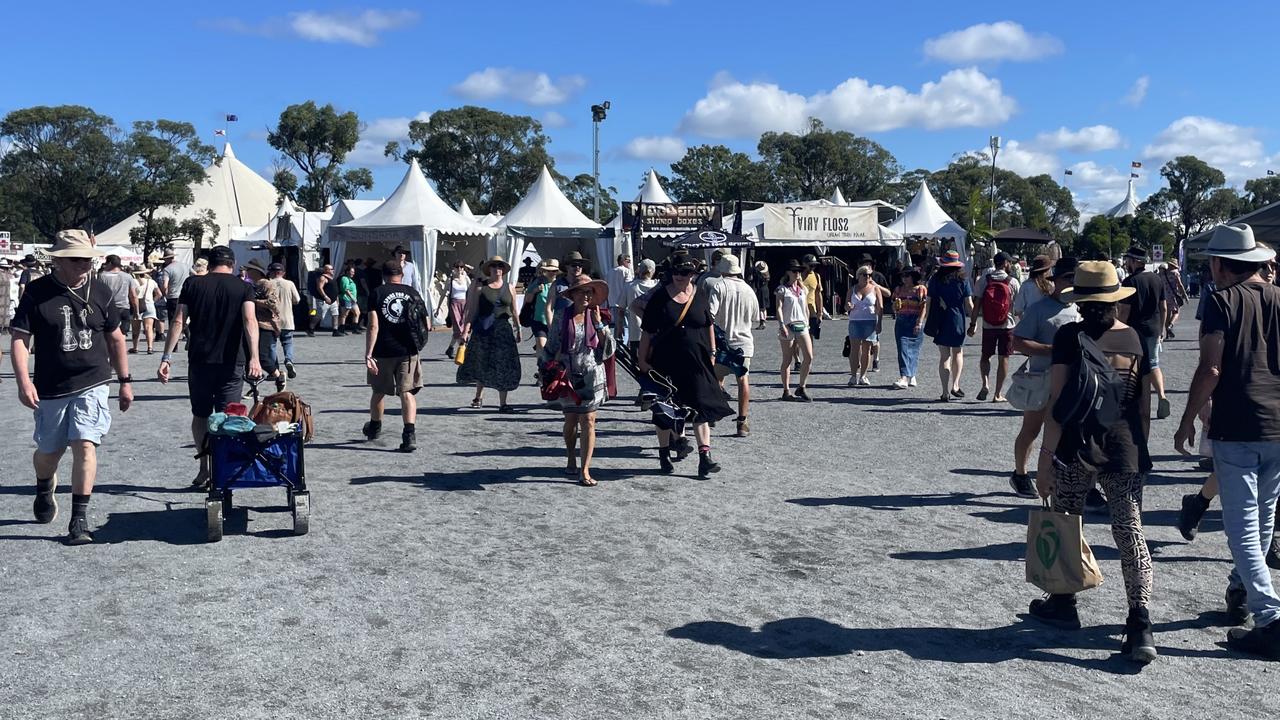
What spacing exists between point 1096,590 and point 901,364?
8547 millimetres

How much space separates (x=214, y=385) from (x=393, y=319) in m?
2.07

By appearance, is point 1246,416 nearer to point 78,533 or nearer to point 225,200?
point 78,533

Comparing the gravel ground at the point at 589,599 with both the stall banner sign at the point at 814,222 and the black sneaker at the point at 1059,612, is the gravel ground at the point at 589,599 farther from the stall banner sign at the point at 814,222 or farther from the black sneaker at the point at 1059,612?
the stall banner sign at the point at 814,222

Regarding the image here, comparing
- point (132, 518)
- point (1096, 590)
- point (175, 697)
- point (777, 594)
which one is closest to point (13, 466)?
point (132, 518)

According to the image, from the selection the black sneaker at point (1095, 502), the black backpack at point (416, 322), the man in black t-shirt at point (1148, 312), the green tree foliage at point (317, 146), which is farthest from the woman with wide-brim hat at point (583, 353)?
the green tree foliage at point (317, 146)

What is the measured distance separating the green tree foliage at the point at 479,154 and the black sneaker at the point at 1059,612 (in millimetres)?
61956

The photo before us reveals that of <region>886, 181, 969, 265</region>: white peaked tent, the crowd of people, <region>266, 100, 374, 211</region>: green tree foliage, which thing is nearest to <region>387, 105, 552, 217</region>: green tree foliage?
<region>266, 100, 374, 211</region>: green tree foliage

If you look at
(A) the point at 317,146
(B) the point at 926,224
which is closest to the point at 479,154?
(A) the point at 317,146

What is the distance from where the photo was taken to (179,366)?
16.3m

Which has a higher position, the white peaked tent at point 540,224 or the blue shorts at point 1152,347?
the white peaked tent at point 540,224

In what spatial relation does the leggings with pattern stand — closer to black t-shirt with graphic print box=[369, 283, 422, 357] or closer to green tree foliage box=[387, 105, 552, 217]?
black t-shirt with graphic print box=[369, 283, 422, 357]

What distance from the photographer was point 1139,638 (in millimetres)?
4598

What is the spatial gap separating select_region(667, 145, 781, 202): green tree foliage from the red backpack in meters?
61.2

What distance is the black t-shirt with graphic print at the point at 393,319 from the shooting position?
9.33 meters
